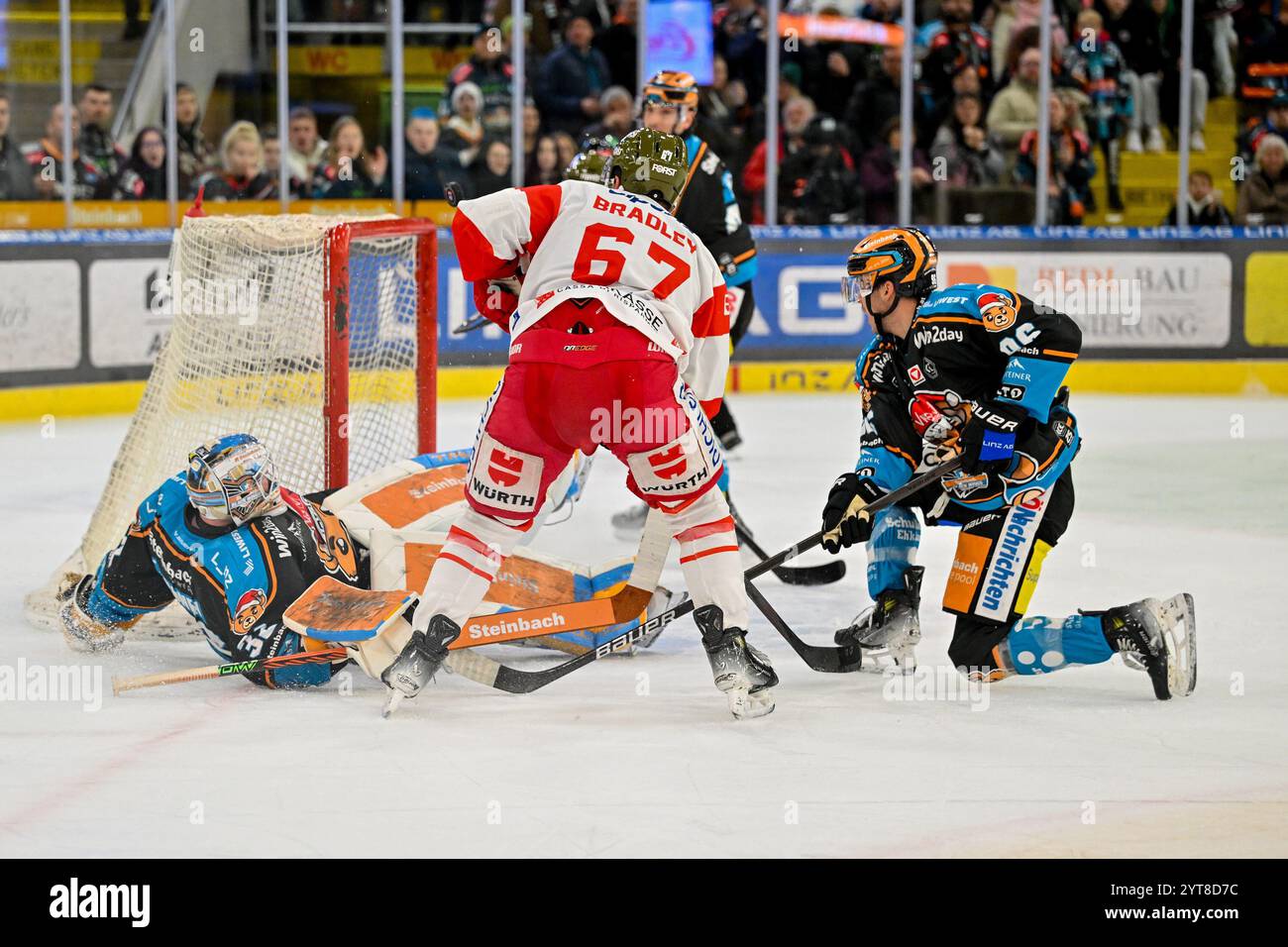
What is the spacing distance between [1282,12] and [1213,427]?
3.18m

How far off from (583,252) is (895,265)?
77 cm

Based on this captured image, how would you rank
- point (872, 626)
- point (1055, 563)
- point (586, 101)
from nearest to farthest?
point (872, 626)
point (1055, 563)
point (586, 101)

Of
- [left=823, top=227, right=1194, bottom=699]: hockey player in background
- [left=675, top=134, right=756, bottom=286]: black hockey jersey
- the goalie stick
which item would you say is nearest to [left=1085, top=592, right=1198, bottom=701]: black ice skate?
[left=823, top=227, right=1194, bottom=699]: hockey player in background

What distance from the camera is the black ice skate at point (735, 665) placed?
3.73m

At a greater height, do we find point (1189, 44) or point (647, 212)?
point (1189, 44)

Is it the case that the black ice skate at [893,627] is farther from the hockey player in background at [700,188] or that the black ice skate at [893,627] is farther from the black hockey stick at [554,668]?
the hockey player in background at [700,188]

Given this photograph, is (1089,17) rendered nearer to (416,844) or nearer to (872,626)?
(872,626)

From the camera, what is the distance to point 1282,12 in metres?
10.4

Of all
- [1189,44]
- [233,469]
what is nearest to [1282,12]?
[1189,44]

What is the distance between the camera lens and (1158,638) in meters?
3.84

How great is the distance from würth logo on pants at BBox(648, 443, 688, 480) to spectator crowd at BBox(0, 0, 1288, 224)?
6021 millimetres

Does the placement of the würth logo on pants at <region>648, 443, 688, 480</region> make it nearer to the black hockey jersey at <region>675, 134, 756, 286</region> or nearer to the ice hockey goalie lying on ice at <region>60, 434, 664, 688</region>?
the ice hockey goalie lying on ice at <region>60, 434, 664, 688</region>

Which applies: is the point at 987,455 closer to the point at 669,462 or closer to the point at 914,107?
the point at 669,462
